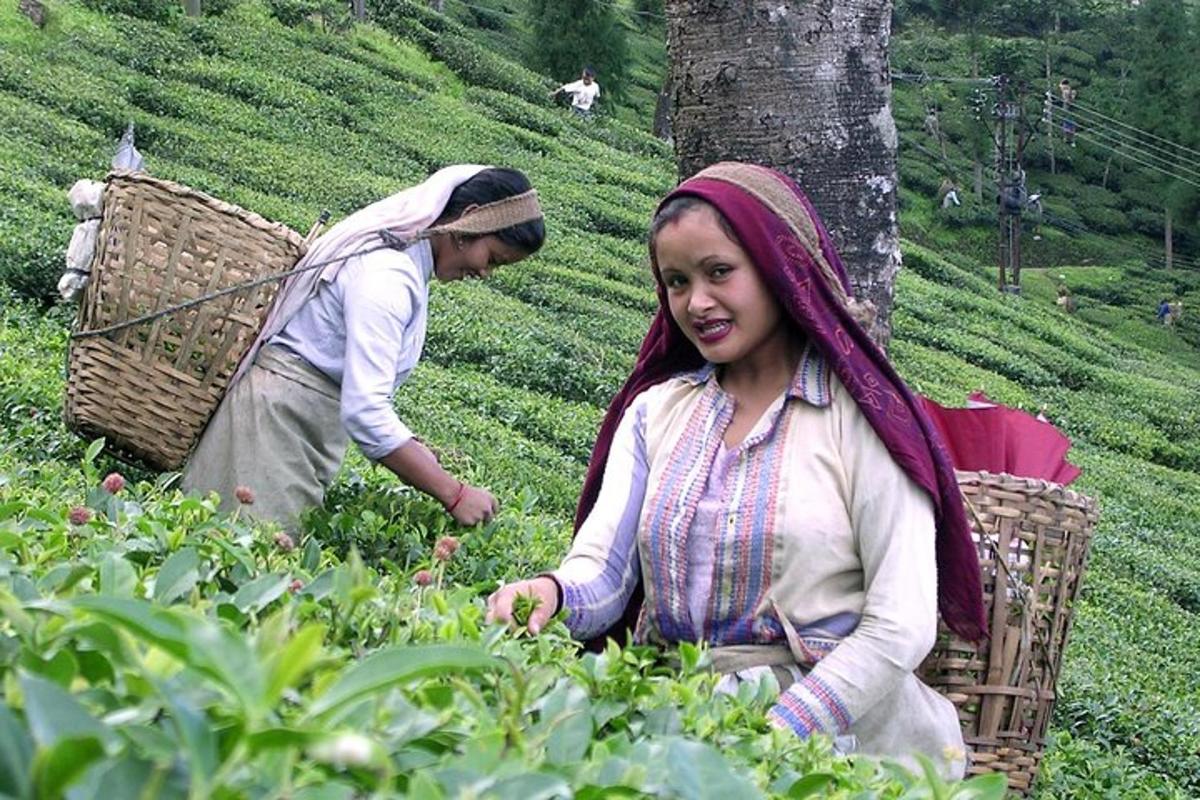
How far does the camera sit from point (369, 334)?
10.2 ft

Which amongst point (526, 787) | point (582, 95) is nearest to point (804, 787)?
point (526, 787)

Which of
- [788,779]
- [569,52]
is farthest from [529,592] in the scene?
[569,52]

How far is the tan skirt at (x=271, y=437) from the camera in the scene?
127 inches

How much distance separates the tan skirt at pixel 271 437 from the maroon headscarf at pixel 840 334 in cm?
120

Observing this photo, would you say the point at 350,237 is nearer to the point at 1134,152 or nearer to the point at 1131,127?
the point at 1131,127

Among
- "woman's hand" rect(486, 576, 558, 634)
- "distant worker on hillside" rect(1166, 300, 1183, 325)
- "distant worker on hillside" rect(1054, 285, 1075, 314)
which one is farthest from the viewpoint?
"distant worker on hillside" rect(1166, 300, 1183, 325)

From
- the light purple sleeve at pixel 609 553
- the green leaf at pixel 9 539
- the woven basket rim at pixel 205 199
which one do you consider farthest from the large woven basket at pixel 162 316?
the green leaf at pixel 9 539

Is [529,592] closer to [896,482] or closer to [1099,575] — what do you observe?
[896,482]

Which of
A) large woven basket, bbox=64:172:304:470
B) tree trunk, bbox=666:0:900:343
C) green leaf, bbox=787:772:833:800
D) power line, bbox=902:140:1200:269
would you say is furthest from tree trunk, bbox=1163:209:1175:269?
green leaf, bbox=787:772:833:800

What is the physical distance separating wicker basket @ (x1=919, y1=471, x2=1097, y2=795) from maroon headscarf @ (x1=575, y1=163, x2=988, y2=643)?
0.34 ft

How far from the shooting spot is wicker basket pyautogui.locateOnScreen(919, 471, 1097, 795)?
2.39 metres

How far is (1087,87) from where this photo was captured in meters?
47.8

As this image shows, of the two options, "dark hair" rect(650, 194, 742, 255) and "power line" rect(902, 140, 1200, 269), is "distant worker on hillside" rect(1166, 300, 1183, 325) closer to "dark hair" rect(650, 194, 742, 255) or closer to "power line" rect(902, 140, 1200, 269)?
"power line" rect(902, 140, 1200, 269)

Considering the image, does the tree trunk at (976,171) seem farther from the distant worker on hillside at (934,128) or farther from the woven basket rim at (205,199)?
the woven basket rim at (205,199)
